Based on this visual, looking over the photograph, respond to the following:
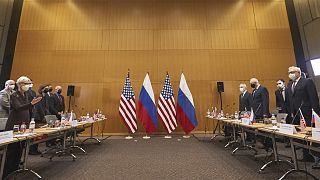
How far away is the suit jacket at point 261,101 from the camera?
415 centimetres

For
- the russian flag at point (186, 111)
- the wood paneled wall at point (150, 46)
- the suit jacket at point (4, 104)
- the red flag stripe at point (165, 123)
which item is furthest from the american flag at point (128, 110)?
the suit jacket at point (4, 104)

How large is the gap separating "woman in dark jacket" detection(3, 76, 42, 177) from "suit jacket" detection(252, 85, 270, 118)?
421cm

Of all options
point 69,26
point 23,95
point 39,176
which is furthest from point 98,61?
point 39,176

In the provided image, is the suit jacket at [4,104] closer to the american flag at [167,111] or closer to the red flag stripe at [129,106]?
the red flag stripe at [129,106]

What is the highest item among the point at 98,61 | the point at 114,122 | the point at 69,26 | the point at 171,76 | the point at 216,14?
the point at 216,14

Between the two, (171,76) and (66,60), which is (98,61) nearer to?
(66,60)

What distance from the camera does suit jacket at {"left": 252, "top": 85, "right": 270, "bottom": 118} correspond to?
4.15 meters

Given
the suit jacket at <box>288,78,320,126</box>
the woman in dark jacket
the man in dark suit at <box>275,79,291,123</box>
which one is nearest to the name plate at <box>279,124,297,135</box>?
the suit jacket at <box>288,78,320,126</box>

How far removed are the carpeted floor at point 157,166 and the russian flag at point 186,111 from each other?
1.90 meters

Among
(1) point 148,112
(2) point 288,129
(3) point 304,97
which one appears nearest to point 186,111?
(1) point 148,112

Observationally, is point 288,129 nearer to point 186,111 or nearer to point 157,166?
point 157,166

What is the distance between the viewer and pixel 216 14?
814 cm

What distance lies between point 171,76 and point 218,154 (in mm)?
4075

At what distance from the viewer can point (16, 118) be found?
285 centimetres
